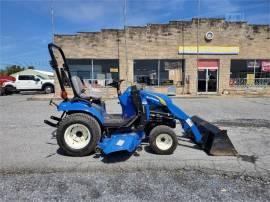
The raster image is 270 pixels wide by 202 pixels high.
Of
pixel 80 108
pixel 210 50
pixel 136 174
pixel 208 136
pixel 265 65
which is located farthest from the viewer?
pixel 265 65

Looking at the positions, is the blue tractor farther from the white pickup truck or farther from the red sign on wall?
the white pickup truck

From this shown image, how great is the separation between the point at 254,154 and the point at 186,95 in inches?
554

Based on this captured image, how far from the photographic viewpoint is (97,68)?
20266mm

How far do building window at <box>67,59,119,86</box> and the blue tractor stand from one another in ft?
47.4

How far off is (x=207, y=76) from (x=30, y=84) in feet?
51.7

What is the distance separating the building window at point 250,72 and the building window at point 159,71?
4.03m

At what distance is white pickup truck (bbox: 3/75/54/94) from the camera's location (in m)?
24.7

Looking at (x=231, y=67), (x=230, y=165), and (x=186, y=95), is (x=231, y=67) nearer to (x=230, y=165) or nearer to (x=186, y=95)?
(x=186, y=95)

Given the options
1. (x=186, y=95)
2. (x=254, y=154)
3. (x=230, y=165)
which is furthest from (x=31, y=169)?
(x=186, y=95)

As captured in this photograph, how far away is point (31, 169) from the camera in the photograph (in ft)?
15.5

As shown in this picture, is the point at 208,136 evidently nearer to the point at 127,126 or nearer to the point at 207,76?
the point at 127,126

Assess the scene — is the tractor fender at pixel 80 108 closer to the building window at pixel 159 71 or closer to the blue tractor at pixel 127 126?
the blue tractor at pixel 127 126

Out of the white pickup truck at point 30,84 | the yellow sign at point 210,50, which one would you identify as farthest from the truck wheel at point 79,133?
the white pickup truck at point 30,84

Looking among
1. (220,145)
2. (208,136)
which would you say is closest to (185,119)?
(208,136)
